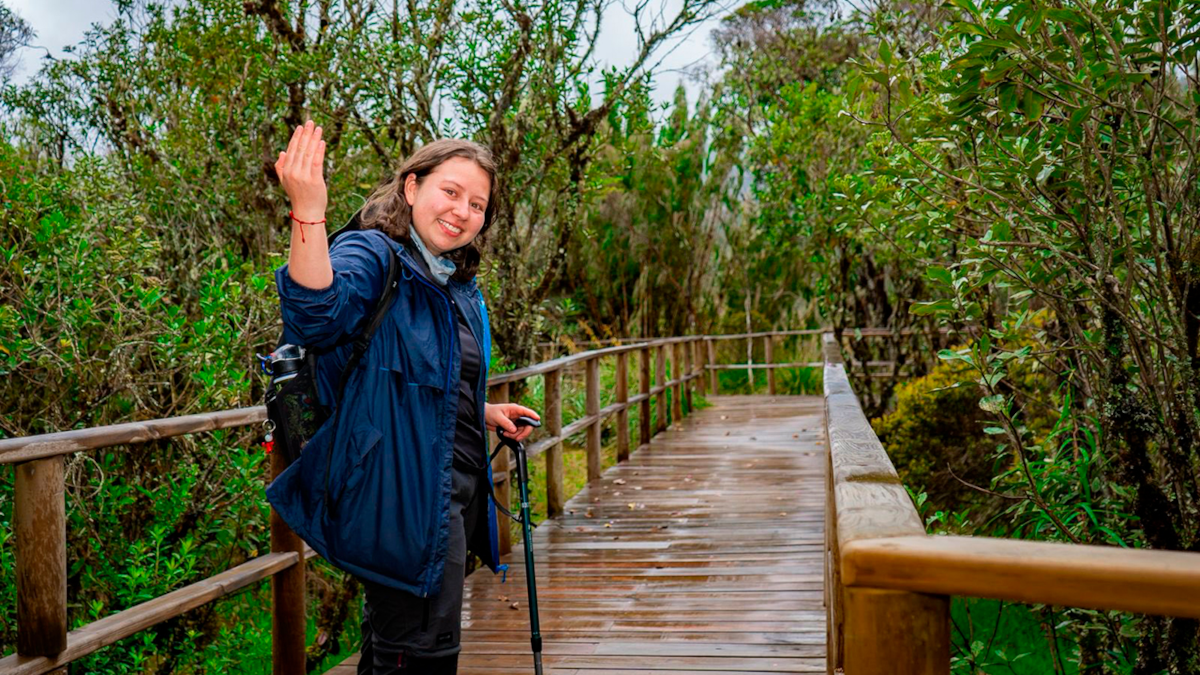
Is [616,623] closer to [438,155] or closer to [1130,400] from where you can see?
[1130,400]

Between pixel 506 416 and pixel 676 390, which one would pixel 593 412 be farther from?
pixel 506 416

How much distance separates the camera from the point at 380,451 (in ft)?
7.11

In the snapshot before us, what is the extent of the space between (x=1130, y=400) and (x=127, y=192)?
5.65m

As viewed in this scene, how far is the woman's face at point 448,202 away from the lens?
2.40m

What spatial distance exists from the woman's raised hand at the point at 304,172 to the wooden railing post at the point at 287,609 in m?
1.51

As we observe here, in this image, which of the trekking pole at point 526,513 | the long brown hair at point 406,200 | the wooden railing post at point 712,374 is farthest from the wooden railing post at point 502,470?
the wooden railing post at point 712,374

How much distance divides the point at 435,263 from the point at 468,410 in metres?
0.33

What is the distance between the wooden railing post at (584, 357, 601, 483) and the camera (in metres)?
7.27

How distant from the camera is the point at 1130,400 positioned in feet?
9.80

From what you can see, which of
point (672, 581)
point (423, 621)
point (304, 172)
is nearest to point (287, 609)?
point (423, 621)

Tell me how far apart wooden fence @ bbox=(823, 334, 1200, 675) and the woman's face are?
1.39 m

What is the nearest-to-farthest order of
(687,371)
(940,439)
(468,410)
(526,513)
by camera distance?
(468,410) → (526,513) → (940,439) → (687,371)

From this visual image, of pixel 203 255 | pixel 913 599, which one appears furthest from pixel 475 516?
pixel 203 255

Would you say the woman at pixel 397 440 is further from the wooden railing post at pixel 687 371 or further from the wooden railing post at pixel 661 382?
the wooden railing post at pixel 687 371
